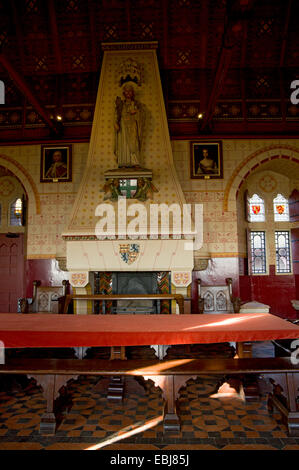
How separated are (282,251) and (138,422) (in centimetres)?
786

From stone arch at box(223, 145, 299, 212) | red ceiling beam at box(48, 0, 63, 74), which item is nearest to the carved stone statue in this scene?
red ceiling beam at box(48, 0, 63, 74)

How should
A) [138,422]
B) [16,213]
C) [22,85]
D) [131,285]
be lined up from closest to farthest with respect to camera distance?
1. [138,422]
2. [22,85]
3. [131,285]
4. [16,213]

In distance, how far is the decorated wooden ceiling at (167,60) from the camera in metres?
8.84

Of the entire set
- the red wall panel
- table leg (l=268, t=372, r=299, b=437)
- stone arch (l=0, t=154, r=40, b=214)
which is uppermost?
stone arch (l=0, t=154, r=40, b=214)

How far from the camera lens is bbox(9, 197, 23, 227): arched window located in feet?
33.1

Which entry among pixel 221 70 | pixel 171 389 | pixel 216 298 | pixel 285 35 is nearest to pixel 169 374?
pixel 171 389

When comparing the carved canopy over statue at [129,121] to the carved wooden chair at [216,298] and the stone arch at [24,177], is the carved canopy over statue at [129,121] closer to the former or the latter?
the stone arch at [24,177]

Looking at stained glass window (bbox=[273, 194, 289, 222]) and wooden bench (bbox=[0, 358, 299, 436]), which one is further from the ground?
stained glass window (bbox=[273, 194, 289, 222])

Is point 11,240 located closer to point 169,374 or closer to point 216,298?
point 216,298

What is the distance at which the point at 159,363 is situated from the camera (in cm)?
338

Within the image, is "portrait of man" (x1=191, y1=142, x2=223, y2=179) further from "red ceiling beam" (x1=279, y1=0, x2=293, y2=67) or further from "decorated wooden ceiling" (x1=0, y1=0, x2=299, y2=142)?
"red ceiling beam" (x1=279, y1=0, x2=293, y2=67)

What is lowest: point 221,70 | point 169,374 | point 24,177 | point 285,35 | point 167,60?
point 169,374
